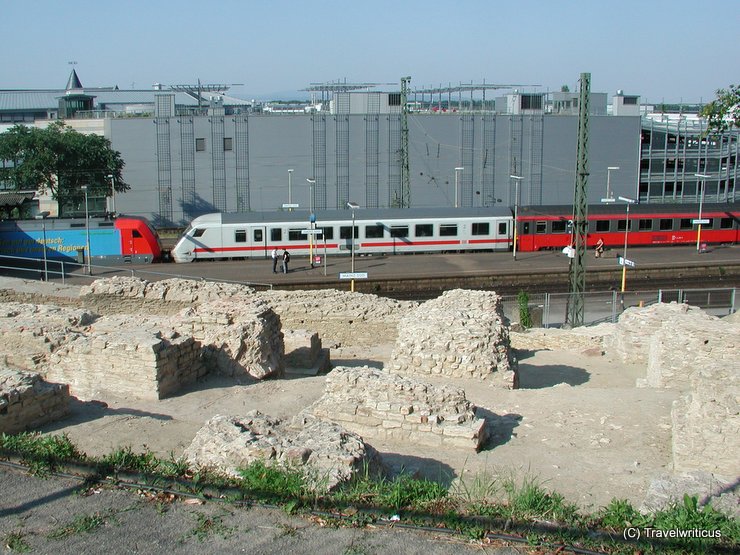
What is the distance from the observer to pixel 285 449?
719 centimetres

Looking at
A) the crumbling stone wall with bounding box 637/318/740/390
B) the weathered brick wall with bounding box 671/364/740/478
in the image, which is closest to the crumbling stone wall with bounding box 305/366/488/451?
the weathered brick wall with bounding box 671/364/740/478

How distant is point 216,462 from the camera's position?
285 inches

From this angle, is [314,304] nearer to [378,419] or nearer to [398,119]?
[378,419]

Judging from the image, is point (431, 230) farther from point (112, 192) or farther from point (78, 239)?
point (112, 192)

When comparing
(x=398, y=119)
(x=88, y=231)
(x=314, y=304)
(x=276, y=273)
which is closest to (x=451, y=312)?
(x=314, y=304)

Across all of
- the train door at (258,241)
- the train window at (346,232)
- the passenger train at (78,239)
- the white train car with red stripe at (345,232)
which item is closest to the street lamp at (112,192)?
the passenger train at (78,239)

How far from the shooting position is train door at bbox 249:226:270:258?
36.7 meters

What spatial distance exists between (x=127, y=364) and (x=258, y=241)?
25302 mm

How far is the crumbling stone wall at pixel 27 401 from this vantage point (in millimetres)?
8883

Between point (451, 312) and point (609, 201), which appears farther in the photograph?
point (609, 201)

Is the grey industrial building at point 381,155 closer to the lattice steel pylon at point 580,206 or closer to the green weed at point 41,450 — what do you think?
the lattice steel pylon at point 580,206

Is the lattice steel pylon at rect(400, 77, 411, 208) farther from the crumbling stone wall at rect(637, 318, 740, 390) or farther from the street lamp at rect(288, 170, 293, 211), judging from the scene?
the crumbling stone wall at rect(637, 318, 740, 390)

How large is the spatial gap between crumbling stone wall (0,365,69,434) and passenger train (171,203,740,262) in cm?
2580

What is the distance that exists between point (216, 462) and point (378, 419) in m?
2.76
